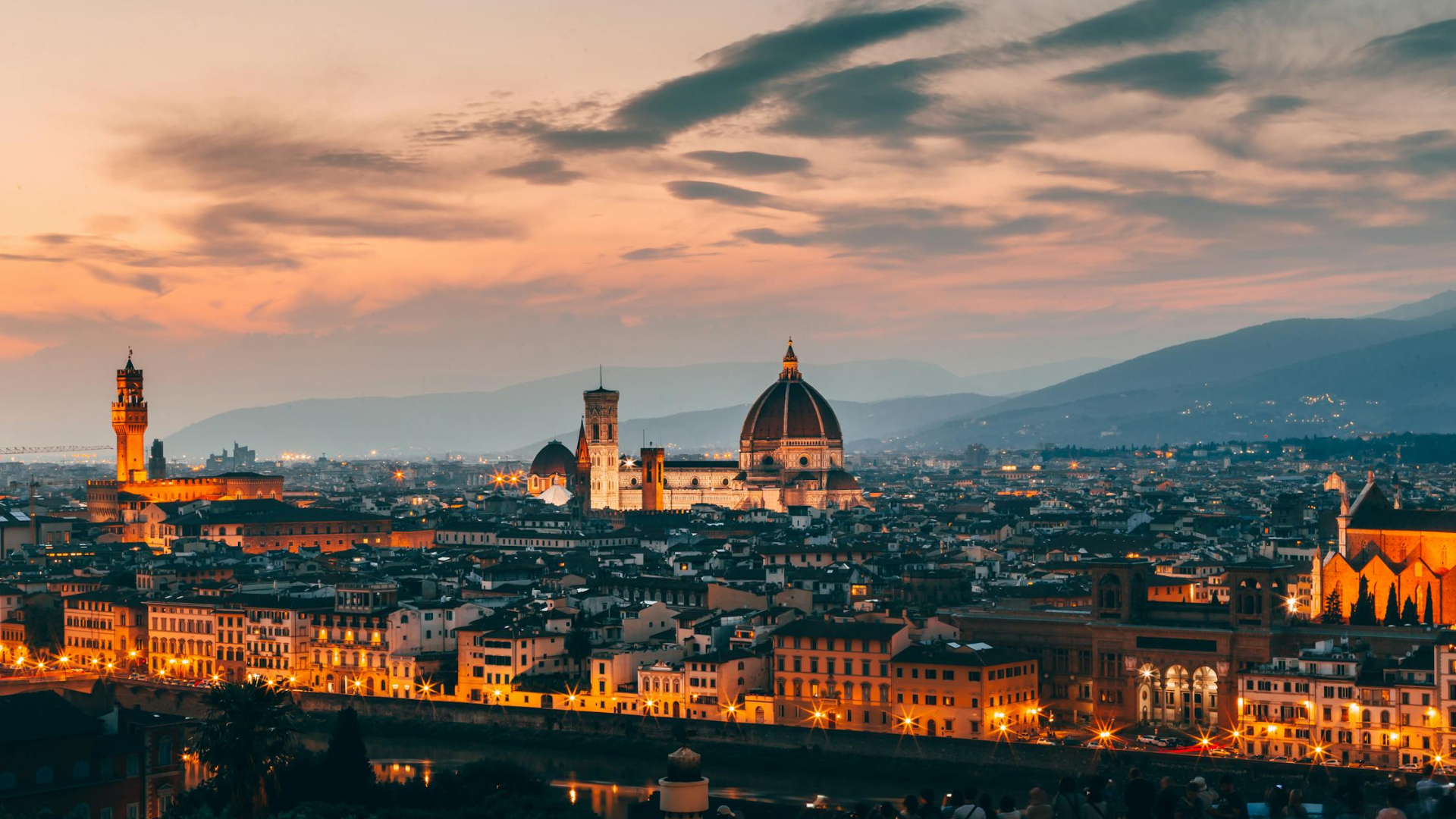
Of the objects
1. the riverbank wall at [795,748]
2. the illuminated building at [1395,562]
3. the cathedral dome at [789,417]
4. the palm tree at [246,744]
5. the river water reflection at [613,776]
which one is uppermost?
the cathedral dome at [789,417]

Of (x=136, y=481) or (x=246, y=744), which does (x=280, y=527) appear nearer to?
(x=136, y=481)

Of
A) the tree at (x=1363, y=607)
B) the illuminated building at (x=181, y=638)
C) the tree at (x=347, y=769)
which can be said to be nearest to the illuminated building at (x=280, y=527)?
the illuminated building at (x=181, y=638)

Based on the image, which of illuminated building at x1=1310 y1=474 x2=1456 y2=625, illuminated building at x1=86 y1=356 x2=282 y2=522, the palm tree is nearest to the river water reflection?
the palm tree

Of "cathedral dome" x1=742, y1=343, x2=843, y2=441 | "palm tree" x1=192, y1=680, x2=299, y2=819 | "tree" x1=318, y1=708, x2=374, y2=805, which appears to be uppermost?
"cathedral dome" x1=742, y1=343, x2=843, y2=441

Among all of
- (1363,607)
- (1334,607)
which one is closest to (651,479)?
(1334,607)

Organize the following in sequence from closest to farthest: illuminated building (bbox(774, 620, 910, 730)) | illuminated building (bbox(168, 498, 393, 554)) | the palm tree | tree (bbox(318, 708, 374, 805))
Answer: the palm tree < tree (bbox(318, 708, 374, 805)) < illuminated building (bbox(774, 620, 910, 730)) < illuminated building (bbox(168, 498, 393, 554))

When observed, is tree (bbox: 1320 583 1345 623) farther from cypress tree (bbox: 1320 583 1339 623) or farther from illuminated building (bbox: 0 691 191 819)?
illuminated building (bbox: 0 691 191 819)

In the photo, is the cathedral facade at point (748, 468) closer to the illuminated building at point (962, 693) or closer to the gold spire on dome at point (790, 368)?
the gold spire on dome at point (790, 368)
